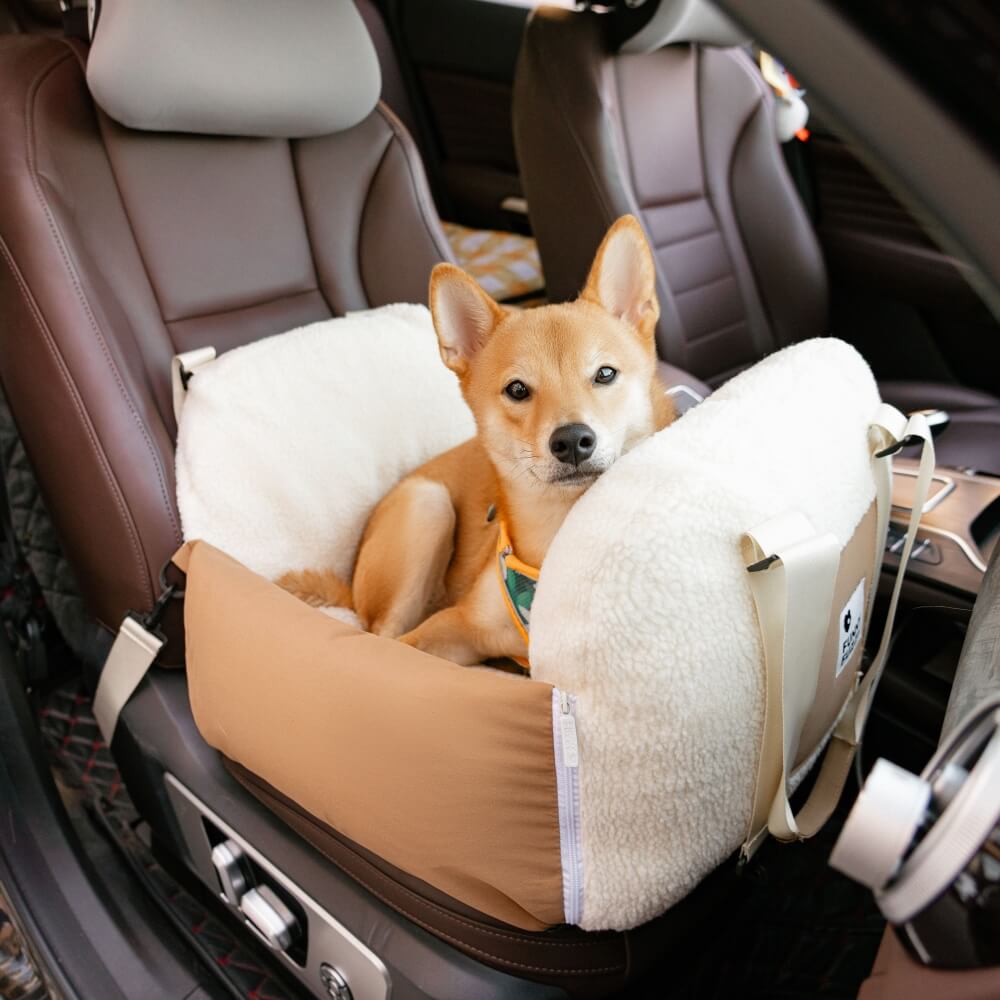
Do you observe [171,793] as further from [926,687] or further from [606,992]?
[926,687]

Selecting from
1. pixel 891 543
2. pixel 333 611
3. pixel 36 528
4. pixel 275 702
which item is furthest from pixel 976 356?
pixel 36 528

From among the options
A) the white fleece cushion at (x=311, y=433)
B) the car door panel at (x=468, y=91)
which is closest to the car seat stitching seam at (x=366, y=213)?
the white fleece cushion at (x=311, y=433)

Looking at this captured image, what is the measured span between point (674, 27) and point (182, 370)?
4.49ft

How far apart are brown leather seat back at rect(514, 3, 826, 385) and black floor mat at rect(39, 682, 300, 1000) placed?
57.7 inches

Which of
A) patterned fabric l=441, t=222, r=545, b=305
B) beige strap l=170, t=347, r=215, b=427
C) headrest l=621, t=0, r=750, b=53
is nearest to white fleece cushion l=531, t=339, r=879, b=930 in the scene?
beige strap l=170, t=347, r=215, b=427

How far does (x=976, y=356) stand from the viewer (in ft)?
7.78

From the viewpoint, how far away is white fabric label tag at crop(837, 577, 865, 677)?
0.97m

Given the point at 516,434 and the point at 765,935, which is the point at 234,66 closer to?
the point at 516,434

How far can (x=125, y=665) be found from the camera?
1321 millimetres

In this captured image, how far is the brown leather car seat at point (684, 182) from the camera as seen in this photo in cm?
199

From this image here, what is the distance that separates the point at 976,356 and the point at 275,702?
2.14 metres

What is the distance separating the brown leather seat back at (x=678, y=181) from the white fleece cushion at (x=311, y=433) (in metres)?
0.70

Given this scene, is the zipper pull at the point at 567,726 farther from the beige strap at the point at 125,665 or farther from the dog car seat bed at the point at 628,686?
the beige strap at the point at 125,665

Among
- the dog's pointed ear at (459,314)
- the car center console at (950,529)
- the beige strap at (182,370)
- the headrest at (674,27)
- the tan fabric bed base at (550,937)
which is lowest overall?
the tan fabric bed base at (550,937)
